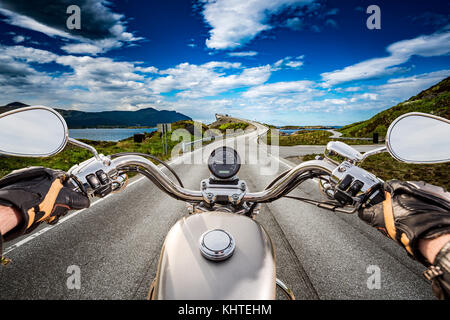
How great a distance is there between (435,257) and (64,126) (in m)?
1.67

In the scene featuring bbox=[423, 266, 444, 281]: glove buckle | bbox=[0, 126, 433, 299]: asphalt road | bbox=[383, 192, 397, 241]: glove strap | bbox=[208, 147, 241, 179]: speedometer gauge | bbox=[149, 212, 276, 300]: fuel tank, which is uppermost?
bbox=[208, 147, 241, 179]: speedometer gauge

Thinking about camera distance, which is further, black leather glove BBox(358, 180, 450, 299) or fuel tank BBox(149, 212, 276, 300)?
fuel tank BBox(149, 212, 276, 300)

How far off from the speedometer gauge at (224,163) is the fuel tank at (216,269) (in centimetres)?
42

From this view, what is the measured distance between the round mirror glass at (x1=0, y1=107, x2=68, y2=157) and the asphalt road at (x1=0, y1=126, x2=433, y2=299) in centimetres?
176

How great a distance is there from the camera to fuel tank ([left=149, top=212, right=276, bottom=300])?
0.80m

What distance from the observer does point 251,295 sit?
80 cm

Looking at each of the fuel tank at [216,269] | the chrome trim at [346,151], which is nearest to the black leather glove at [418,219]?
the chrome trim at [346,151]

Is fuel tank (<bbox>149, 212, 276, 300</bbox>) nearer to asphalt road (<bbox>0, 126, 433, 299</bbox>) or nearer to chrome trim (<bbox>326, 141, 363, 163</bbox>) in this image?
chrome trim (<bbox>326, 141, 363, 163</bbox>)

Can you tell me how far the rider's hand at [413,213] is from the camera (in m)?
0.77

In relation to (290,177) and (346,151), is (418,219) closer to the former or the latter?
(346,151)

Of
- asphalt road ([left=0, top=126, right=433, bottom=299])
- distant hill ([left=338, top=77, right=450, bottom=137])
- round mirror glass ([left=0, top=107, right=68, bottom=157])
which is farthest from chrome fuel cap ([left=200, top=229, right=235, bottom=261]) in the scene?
distant hill ([left=338, top=77, right=450, bottom=137])

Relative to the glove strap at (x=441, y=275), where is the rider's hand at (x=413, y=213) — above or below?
above

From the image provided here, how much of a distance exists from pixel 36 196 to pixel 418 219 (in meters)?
1.59

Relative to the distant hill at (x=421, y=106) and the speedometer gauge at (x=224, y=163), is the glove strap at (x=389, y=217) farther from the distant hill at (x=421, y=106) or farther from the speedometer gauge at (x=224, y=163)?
the distant hill at (x=421, y=106)
